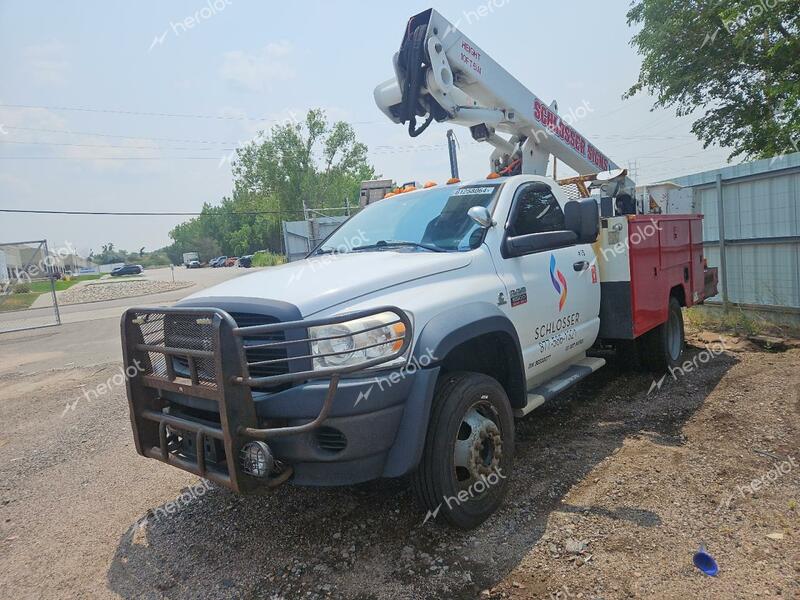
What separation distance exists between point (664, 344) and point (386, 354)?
4.14 metres

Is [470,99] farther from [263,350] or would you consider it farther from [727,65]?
[727,65]

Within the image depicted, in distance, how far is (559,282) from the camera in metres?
4.05

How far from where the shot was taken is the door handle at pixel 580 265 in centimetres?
432

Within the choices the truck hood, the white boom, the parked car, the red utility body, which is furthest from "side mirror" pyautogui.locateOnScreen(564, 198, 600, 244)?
the parked car

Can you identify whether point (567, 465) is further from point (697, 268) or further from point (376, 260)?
point (697, 268)

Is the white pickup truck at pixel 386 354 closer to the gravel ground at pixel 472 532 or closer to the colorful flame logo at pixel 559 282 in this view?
the colorful flame logo at pixel 559 282

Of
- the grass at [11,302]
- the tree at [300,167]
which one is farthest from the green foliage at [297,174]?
the grass at [11,302]

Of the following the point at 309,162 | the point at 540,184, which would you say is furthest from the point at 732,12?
the point at 309,162

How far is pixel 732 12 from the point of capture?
10578mm

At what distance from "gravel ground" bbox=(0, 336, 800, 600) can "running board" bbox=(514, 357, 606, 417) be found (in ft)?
1.58

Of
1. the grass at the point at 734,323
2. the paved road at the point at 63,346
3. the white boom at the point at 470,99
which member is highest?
the white boom at the point at 470,99

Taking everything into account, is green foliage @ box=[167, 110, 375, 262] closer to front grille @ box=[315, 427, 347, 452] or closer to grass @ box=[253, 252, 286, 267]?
grass @ box=[253, 252, 286, 267]

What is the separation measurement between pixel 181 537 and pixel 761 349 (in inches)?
271

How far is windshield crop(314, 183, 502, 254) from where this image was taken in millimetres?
3561
